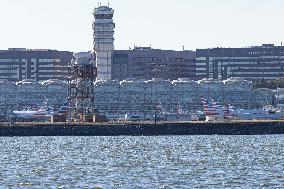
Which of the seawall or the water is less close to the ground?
the seawall

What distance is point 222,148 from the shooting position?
5261 inches

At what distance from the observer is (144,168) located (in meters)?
93.1

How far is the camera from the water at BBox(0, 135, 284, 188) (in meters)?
77.9

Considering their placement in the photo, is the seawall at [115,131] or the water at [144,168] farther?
the seawall at [115,131]

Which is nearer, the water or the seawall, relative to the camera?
the water

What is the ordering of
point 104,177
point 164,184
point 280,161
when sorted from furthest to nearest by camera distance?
point 280,161
point 104,177
point 164,184

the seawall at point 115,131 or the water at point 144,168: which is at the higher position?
the seawall at point 115,131

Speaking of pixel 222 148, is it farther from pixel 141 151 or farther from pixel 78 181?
pixel 78 181

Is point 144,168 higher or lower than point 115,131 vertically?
lower

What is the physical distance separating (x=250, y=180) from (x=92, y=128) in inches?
4646

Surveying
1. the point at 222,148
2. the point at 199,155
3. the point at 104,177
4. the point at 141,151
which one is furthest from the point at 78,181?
the point at 222,148

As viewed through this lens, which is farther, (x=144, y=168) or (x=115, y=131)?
(x=115, y=131)

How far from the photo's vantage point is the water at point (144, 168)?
7794 cm

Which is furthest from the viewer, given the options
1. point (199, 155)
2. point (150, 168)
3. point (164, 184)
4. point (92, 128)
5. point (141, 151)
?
point (92, 128)
